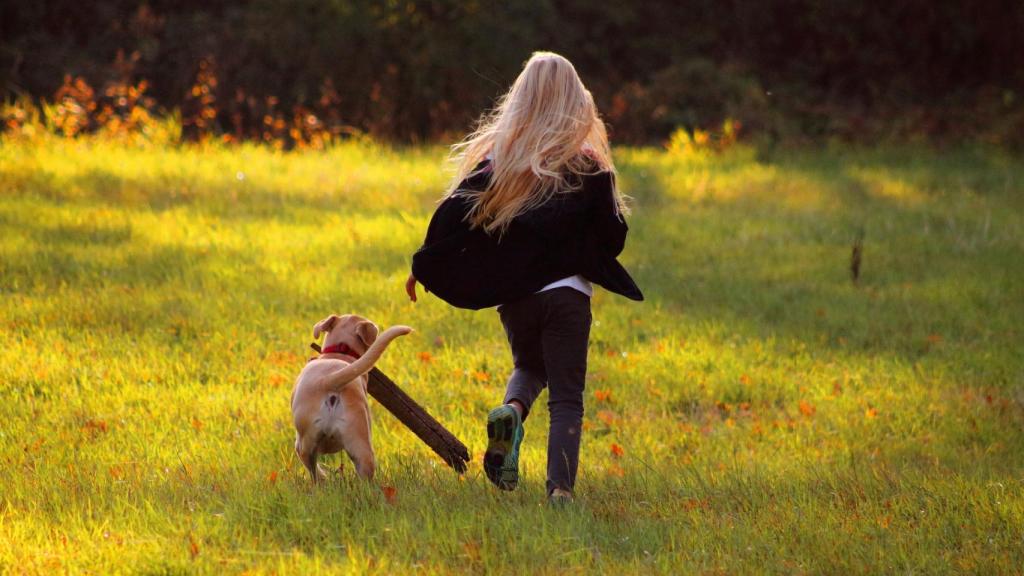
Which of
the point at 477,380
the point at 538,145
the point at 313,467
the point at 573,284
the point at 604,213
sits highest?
the point at 538,145

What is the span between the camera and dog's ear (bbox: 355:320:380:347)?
185 inches

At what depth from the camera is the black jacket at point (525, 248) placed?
15.2ft

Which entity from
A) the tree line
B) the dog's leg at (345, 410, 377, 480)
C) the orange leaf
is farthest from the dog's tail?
the tree line

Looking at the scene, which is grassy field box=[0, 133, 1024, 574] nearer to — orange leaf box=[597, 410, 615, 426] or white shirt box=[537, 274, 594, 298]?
orange leaf box=[597, 410, 615, 426]

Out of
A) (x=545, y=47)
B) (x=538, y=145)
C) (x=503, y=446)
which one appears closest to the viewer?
(x=503, y=446)

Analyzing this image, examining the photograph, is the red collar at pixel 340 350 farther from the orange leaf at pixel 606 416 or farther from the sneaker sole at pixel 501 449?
the orange leaf at pixel 606 416

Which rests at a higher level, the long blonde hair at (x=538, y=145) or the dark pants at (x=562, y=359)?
the long blonde hair at (x=538, y=145)

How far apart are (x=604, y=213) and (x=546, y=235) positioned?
26cm

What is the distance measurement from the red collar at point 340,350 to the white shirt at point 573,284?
30.4 inches

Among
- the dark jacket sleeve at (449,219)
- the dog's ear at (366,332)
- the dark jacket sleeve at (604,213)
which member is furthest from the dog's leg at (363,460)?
the dark jacket sleeve at (604,213)

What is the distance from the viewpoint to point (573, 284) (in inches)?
184

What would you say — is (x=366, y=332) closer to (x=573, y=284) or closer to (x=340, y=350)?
(x=340, y=350)

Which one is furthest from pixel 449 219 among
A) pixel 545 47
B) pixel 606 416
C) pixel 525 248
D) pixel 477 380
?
pixel 545 47

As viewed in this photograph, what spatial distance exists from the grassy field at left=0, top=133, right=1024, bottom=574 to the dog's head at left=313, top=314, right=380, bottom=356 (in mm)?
557
